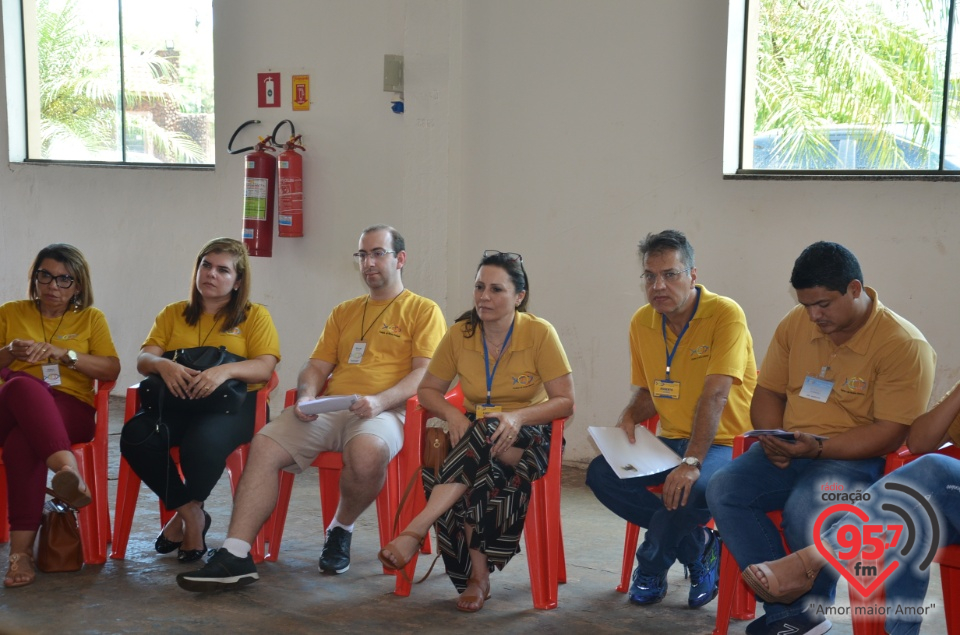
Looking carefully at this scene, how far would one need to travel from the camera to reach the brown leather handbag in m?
3.29

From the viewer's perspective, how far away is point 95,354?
12.0 feet

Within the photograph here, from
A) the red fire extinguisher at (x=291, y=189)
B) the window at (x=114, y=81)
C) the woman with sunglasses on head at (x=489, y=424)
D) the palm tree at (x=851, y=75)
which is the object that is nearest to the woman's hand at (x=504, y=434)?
the woman with sunglasses on head at (x=489, y=424)

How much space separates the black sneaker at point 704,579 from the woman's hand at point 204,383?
5.58 ft

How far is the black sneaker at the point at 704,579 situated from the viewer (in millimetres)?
3057

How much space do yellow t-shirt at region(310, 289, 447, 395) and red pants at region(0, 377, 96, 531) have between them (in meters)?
0.93

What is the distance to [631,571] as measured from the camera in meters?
3.28

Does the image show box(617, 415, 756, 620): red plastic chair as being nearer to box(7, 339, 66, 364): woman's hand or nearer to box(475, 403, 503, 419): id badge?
box(475, 403, 503, 419): id badge

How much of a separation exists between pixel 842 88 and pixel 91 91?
14.7ft

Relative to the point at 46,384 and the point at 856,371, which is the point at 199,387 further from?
the point at 856,371

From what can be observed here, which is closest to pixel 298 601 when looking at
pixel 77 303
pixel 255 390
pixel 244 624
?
pixel 244 624

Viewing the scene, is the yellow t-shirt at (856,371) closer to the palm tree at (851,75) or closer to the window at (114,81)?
the palm tree at (851,75)

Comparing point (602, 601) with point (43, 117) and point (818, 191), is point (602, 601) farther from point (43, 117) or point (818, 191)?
point (43, 117)

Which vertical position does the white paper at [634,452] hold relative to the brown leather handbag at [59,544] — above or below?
above

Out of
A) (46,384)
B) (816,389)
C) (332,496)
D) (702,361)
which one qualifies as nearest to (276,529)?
(332,496)
